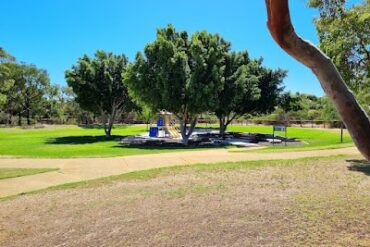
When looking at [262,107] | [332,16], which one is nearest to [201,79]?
[262,107]

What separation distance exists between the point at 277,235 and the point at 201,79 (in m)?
20.8

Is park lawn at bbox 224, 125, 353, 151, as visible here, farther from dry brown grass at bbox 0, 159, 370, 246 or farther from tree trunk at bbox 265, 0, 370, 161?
tree trunk at bbox 265, 0, 370, 161

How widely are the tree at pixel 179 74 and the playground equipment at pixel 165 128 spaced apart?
6.98 metres

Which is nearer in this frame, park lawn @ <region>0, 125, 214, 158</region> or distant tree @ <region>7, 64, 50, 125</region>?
park lawn @ <region>0, 125, 214, 158</region>

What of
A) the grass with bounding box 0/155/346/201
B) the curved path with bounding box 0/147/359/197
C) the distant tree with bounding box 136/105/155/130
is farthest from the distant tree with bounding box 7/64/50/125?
the grass with bounding box 0/155/346/201

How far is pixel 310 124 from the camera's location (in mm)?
60438

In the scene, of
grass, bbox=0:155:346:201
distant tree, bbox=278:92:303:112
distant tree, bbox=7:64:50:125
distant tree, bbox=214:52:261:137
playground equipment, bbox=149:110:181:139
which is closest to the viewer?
grass, bbox=0:155:346:201

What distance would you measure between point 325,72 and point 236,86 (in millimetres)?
27572

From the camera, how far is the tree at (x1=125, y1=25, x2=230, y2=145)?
84.1 ft

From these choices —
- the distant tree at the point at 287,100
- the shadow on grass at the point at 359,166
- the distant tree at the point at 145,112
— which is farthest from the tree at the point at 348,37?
the distant tree at the point at 287,100

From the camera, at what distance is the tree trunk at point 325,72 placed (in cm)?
205

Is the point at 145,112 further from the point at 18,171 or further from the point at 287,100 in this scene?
the point at 18,171

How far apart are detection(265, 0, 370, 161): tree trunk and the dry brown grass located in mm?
3868

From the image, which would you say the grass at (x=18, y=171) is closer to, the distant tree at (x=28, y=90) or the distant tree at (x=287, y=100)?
the distant tree at (x=287, y=100)
